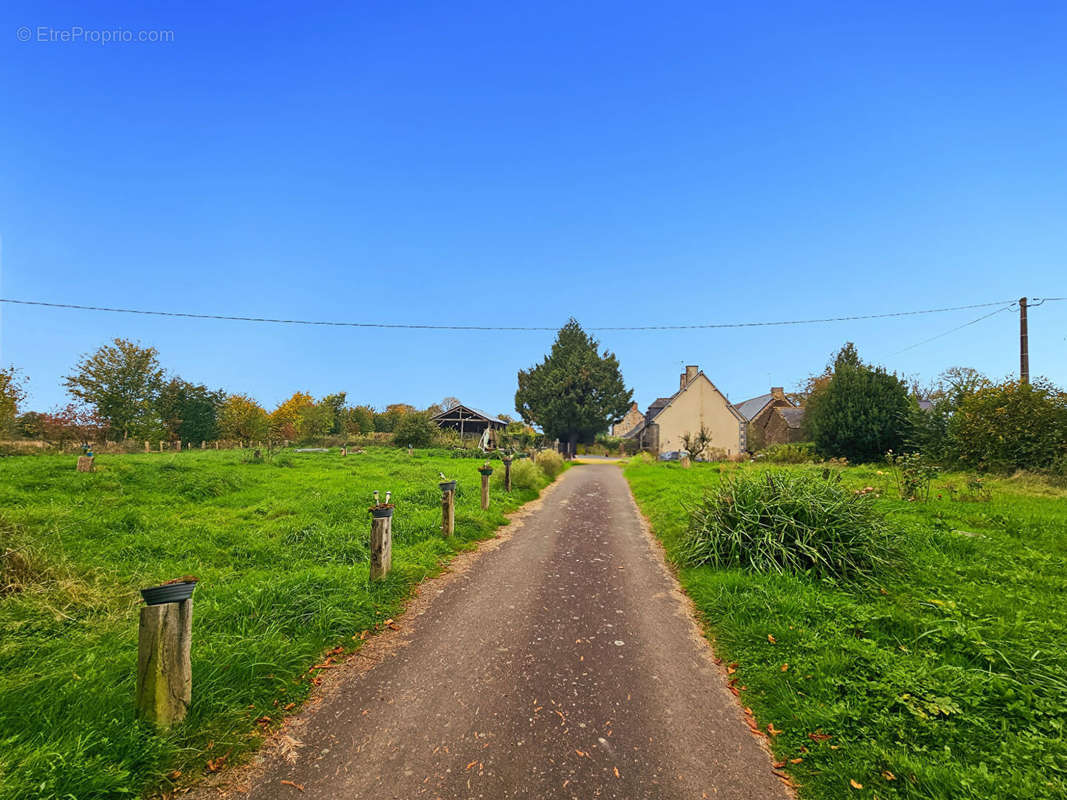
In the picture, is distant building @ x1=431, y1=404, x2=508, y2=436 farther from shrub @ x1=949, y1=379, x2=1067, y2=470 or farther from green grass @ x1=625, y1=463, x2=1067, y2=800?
green grass @ x1=625, y1=463, x2=1067, y2=800

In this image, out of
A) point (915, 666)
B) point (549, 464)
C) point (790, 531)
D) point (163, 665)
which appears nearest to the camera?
point (163, 665)

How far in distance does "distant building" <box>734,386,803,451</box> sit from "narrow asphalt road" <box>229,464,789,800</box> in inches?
1393

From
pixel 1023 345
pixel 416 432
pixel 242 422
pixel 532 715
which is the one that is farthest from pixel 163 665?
pixel 242 422

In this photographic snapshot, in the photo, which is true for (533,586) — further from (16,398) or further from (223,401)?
(223,401)

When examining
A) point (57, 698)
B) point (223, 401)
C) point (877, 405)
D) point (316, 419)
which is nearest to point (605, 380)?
point (877, 405)

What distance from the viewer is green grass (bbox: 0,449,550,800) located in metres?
2.44

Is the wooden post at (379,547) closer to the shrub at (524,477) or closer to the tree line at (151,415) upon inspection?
the shrub at (524,477)

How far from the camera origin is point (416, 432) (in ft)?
120

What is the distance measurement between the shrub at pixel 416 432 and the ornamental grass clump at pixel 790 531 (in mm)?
31857

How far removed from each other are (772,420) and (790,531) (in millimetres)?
41432

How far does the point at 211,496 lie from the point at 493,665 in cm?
1109

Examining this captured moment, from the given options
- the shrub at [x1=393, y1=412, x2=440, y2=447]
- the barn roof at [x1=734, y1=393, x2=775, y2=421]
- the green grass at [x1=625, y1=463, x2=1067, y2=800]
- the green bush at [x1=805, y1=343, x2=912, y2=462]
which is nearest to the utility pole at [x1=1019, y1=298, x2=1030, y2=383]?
the green bush at [x1=805, y1=343, x2=912, y2=462]

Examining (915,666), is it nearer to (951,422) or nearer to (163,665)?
(163,665)

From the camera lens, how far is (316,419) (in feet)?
145
